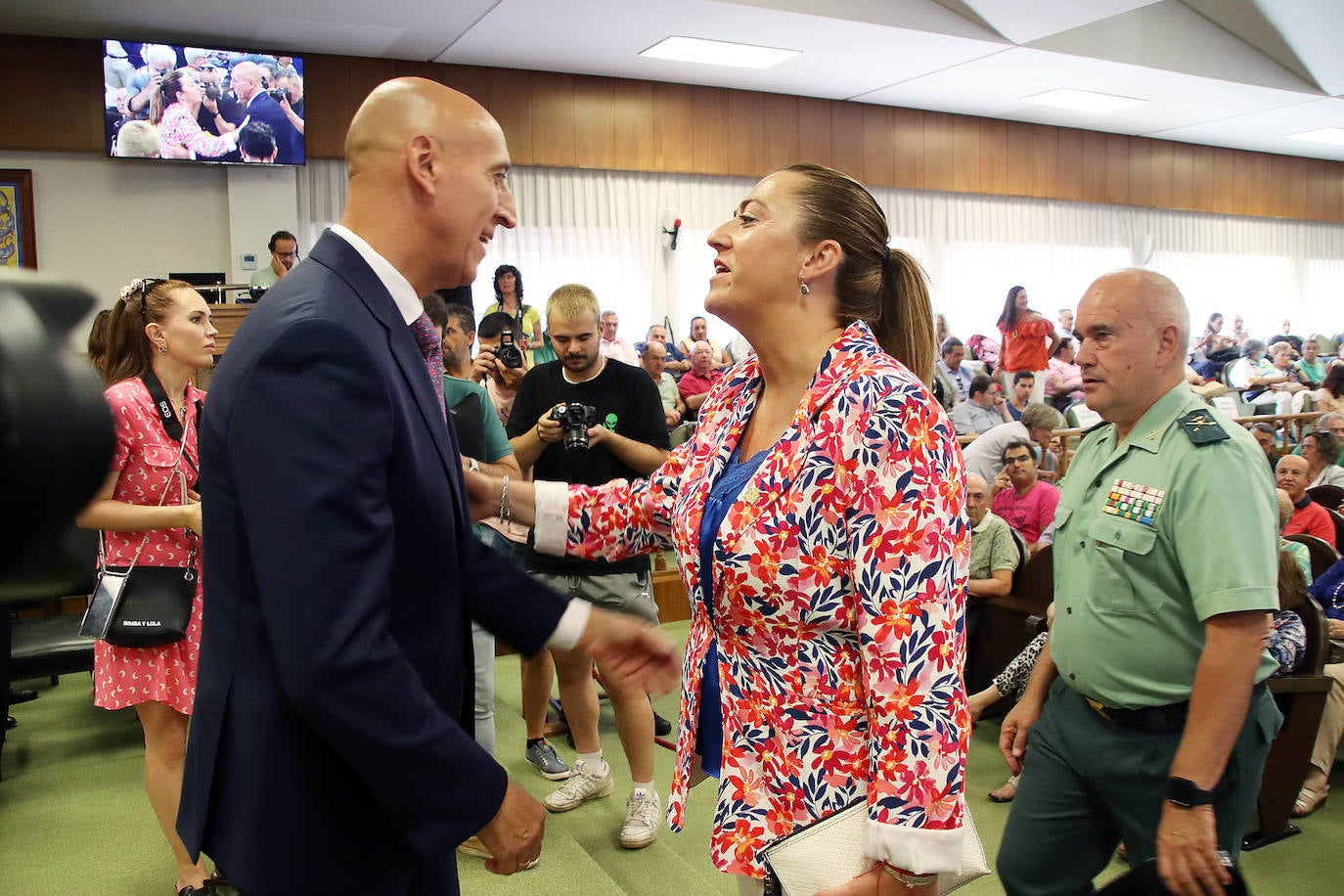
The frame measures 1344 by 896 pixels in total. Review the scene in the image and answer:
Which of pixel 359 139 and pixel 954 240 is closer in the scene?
pixel 359 139

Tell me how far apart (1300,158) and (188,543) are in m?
16.6

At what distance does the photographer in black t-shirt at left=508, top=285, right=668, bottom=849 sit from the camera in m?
3.32

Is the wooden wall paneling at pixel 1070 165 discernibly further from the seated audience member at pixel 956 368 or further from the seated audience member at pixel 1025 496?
the seated audience member at pixel 1025 496

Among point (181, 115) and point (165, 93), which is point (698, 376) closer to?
point (181, 115)

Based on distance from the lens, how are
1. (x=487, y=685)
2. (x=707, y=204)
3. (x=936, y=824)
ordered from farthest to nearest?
1. (x=707, y=204)
2. (x=487, y=685)
3. (x=936, y=824)

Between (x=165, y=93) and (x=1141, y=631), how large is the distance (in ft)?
26.6

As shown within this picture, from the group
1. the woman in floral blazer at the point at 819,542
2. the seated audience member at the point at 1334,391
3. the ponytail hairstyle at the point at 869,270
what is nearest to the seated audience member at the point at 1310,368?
→ the seated audience member at the point at 1334,391

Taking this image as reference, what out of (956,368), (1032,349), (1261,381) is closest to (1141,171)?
(1261,381)

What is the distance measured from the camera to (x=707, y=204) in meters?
10.6

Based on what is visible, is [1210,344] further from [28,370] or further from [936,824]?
[28,370]

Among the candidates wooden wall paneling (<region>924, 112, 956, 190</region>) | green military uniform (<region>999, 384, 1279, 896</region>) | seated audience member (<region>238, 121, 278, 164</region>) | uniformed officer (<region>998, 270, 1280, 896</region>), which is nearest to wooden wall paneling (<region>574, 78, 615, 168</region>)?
seated audience member (<region>238, 121, 278, 164</region>)

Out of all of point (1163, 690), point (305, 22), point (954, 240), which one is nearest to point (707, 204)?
point (954, 240)

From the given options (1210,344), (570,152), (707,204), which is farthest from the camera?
(1210,344)

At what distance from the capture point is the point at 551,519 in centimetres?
171
